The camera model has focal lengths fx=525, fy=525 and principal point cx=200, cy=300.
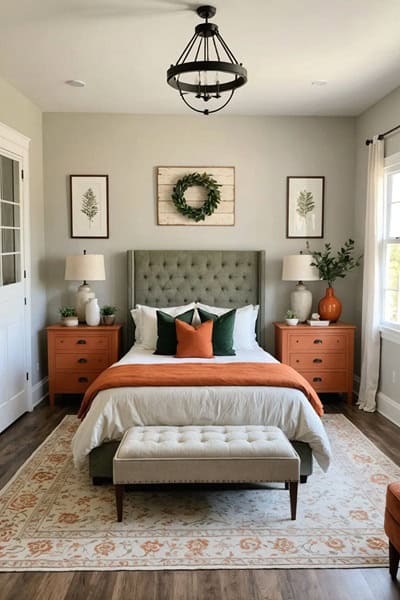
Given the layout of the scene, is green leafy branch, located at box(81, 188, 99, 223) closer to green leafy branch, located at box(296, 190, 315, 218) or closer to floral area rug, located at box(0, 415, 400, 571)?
green leafy branch, located at box(296, 190, 315, 218)

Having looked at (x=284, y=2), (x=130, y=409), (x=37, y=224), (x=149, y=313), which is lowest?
(x=130, y=409)

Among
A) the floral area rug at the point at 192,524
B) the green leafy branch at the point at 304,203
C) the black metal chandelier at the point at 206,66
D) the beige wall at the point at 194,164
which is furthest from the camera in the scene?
the green leafy branch at the point at 304,203

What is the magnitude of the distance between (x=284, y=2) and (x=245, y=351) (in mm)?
2964

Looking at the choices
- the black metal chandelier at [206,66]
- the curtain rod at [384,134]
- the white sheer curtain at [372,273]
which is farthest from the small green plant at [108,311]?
the curtain rod at [384,134]

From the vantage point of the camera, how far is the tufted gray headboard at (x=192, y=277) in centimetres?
571

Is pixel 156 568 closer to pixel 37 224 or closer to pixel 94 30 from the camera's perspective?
pixel 94 30

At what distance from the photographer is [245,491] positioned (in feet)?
11.2

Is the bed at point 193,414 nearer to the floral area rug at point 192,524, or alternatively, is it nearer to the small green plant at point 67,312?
the floral area rug at point 192,524

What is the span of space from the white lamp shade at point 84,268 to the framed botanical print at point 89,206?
18.7 inches

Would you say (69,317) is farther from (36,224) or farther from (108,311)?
(36,224)

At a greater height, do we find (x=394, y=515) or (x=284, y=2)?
(x=284, y=2)

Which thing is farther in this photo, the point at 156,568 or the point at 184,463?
the point at 184,463

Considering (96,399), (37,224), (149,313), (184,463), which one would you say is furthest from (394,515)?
(37,224)

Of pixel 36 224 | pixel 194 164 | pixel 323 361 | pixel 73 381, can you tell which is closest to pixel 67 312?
pixel 73 381
